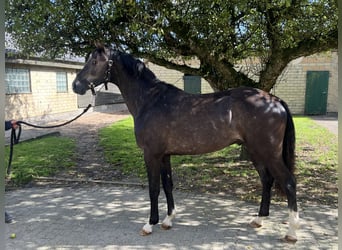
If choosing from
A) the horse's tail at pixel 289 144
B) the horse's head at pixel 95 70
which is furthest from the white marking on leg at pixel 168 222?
the horse's head at pixel 95 70

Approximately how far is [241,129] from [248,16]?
2.13m

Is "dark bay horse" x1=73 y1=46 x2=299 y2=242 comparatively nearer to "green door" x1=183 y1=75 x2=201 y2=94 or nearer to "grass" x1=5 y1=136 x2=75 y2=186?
"grass" x1=5 y1=136 x2=75 y2=186

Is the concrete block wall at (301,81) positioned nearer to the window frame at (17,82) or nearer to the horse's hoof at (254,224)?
the window frame at (17,82)

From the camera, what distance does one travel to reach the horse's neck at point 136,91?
3297mm

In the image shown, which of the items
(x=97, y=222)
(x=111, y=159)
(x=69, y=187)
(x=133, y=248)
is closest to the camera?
(x=133, y=248)

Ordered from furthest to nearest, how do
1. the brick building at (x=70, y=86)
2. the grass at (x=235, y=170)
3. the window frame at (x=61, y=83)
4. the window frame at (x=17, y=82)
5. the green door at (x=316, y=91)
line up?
1. the green door at (x=316, y=91)
2. the window frame at (x=61, y=83)
3. the brick building at (x=70, y=86)
4. the window frame at (x=17, y=82)
5. the grass at (x=235, y=170)

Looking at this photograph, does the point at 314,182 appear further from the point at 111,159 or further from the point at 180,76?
the point at 180,76

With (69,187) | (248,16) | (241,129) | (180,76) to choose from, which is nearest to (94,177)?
(69,187)

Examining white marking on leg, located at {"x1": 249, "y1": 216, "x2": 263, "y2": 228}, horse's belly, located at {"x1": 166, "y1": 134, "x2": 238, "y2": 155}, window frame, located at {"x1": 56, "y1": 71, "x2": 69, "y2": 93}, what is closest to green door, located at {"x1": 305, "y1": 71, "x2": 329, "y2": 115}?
window frame, located at {"x1": 56, "y1": 71, "x2": 69, "y2": 93}

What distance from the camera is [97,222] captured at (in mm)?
3439

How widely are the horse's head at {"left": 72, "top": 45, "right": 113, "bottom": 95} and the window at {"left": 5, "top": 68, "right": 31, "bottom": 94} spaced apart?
31.8 ft

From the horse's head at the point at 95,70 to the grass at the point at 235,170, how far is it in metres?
2.32

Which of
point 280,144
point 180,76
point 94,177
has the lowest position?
point 94,177

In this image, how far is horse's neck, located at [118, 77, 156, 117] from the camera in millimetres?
3297
